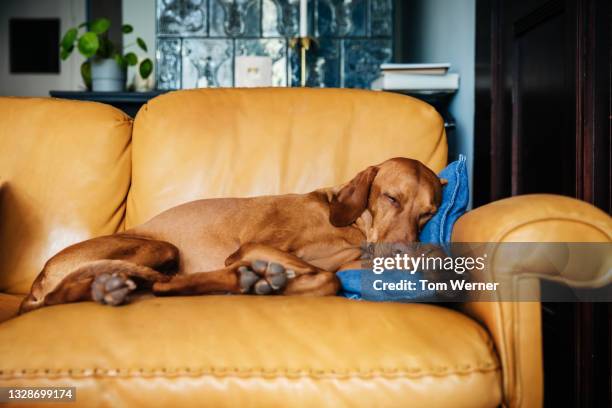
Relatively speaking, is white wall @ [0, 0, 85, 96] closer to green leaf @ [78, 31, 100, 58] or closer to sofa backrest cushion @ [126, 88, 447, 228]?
green leaf @ [78, 31, 100, 58]

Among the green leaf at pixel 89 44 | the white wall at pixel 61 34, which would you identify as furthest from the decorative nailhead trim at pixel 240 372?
the white wall at pixel 61 34

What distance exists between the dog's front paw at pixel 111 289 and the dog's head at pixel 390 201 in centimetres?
72

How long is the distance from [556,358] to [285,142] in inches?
50.2

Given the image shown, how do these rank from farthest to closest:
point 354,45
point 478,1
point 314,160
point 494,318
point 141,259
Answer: point 354,45, point 478,1, point 314,160, point 141,259, point 494,318

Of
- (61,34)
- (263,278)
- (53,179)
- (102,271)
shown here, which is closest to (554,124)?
(263,278)

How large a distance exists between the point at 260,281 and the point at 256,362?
39cm

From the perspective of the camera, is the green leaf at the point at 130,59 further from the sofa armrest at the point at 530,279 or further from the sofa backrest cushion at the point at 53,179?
the sofa armrest at the point at 530,279

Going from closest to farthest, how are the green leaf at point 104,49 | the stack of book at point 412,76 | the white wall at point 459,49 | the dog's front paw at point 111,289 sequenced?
the dog's front paw at point 111,289 → the stack of book at point 412,76 → the white wall at point 459,49 → the green leaf at point 104,49

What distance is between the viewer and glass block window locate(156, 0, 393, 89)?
3879 mm

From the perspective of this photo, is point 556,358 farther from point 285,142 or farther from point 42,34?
point 42,34

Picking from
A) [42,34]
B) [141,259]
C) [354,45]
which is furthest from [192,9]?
[42,34]

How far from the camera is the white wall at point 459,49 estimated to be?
3199 millimetres

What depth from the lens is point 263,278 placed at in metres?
1.59

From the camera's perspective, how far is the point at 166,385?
1180 millimetres
